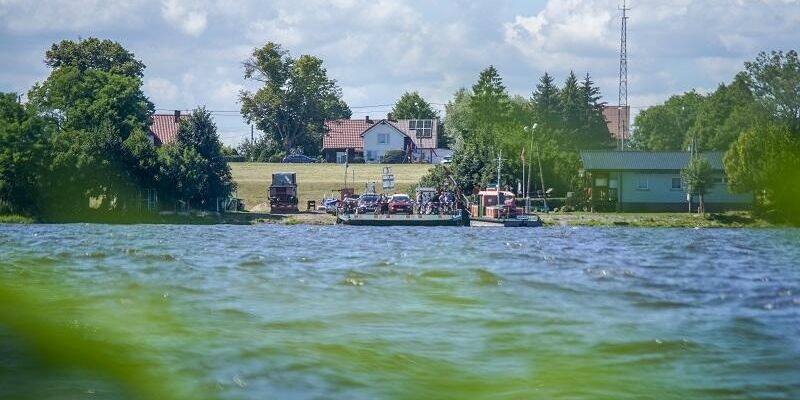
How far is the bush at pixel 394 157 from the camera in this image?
12538 cm

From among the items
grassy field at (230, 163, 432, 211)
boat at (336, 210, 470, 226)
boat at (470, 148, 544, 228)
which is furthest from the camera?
grassy field at (230, 163, 432, 211)

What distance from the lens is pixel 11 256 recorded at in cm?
2875

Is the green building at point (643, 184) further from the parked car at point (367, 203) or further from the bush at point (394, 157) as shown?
the bush at point (394, 157)

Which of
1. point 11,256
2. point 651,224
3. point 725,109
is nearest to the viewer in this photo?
point 11,256

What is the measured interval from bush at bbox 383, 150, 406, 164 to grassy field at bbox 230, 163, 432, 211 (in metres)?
7.66

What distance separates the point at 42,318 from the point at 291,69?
11675cm

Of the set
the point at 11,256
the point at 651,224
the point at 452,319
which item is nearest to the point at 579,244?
the point at 11,256

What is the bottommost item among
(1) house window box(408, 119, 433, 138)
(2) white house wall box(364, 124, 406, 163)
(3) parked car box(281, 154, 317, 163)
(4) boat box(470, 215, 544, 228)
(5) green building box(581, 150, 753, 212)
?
(4) boat box(470, 215, 544, 228)

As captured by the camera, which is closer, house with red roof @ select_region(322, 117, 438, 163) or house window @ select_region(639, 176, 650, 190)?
house window @ select_region(639, 176, 650, 190)

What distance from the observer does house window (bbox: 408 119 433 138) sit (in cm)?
14112

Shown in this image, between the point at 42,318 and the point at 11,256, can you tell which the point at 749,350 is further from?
the point at 11,256

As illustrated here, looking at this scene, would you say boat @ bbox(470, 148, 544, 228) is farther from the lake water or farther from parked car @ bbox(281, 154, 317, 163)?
the lake water

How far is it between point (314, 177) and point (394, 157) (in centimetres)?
2465

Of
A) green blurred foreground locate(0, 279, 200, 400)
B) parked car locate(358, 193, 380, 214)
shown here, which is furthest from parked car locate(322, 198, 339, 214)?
green blurred foreground locate(0, 279, 200, 400)
